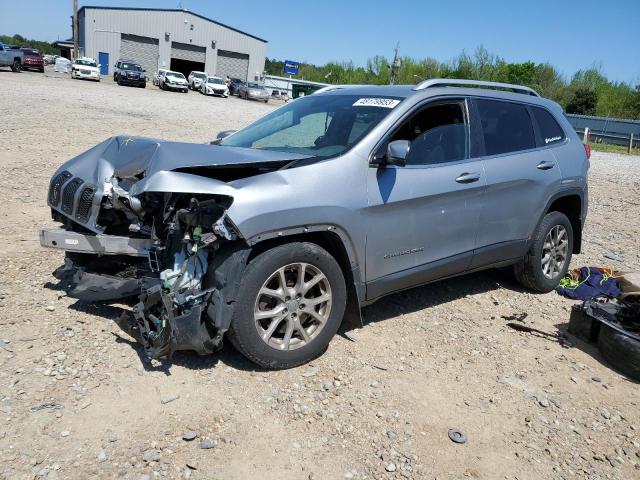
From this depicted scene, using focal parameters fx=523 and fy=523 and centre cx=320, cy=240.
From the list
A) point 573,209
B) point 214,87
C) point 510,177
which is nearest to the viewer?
point 510,177

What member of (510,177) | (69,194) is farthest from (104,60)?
(510,177)

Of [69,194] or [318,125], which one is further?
[318,125]

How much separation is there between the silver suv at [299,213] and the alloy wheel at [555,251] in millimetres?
540

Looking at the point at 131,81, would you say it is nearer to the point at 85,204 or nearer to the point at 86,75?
the point at 86,75

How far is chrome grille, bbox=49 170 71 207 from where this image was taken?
4.12 meters

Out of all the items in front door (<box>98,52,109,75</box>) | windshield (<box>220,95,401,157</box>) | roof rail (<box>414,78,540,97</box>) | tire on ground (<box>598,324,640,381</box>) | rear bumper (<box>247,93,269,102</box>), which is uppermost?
front door (<box>98,52,109,75</box>)

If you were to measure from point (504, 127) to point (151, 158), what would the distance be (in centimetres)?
315

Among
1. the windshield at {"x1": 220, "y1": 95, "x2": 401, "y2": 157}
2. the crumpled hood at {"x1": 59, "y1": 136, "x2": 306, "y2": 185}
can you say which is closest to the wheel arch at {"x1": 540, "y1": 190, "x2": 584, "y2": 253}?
the windshield at {"x1": 220, "y1": 95, "x2": 401, "y2": 157}

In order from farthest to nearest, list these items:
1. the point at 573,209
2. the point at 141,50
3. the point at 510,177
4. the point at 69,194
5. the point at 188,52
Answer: the point at 188,52
the point at 141,50
the point at 573,209
the point at 510,177
the point at 69,194

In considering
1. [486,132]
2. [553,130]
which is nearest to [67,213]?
[486,132]

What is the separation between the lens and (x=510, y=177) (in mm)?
4691

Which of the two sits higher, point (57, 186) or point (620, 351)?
point (57, 186)

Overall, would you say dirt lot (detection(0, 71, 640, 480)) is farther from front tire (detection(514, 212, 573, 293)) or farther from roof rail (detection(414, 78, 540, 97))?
roof rail (detection(414, 78, 540, 97))

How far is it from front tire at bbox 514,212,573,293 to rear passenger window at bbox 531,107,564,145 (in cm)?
76
